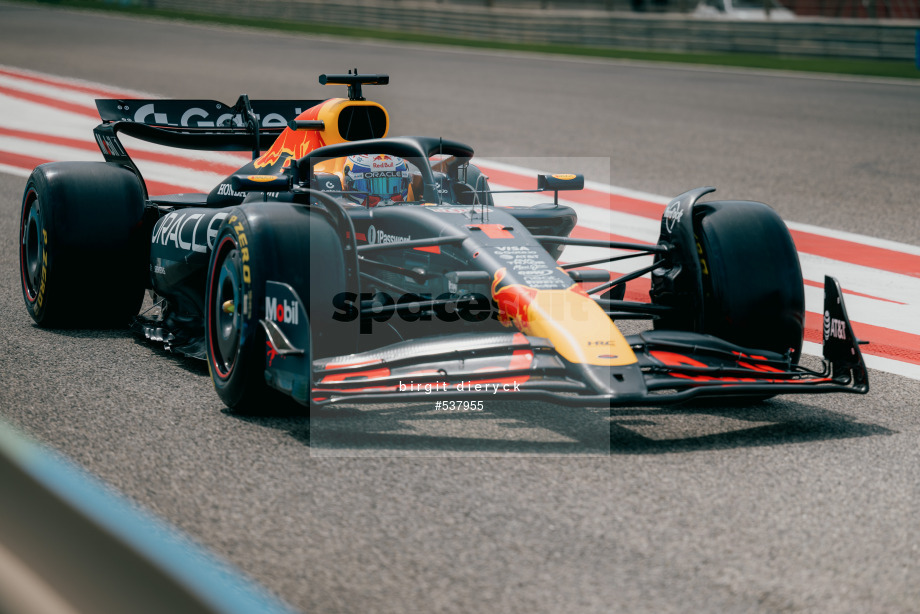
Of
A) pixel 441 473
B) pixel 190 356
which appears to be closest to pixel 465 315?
pixel 441 473

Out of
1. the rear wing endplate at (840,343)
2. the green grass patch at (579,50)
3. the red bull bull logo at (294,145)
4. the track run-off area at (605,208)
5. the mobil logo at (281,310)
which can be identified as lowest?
the track run-off area at (605,208)

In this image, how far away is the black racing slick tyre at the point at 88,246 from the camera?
6191 millimetres

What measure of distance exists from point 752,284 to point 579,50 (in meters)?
23.6

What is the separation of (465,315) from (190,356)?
152cm

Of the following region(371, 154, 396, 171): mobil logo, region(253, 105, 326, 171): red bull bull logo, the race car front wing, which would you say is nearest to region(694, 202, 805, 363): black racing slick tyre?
the race car front wing

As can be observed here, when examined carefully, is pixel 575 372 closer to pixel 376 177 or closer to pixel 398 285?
pixel 398 285

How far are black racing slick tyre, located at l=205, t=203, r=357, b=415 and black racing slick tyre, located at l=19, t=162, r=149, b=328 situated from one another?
163 cm

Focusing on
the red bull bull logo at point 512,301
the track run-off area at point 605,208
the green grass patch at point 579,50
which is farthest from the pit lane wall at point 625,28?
the red bull bull logo at point 512,301

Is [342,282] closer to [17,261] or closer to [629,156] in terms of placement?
[17,261]

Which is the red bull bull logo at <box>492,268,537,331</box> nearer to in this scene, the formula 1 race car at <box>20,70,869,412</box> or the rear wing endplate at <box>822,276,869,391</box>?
the formula 1 race car at <box>20,70,869,412</box>

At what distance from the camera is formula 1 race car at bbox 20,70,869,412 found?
437cm

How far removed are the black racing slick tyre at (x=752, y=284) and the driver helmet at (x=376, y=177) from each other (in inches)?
63.8

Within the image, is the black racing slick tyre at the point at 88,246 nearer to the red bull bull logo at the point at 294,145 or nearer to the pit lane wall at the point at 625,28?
the red bull bull logo at the point at 294,145

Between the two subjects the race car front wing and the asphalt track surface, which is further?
the race car front wing
